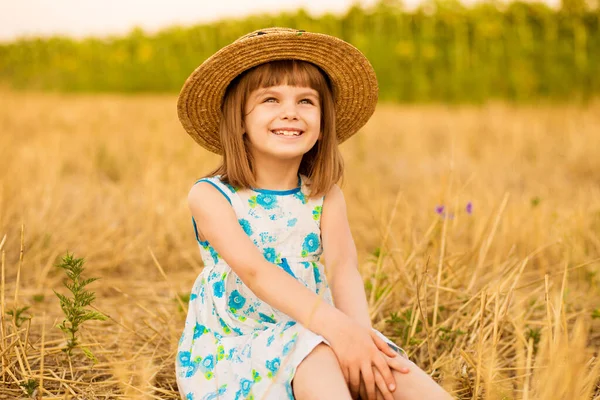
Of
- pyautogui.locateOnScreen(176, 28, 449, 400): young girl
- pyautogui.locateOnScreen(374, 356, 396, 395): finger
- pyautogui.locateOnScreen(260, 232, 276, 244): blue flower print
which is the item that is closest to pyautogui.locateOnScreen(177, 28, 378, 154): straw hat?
pyautogui.locateOnScreen(176, 28, 449, 400): young girl

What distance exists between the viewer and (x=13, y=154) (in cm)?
460

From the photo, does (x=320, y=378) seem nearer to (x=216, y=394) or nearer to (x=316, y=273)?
(x=216, y=394)

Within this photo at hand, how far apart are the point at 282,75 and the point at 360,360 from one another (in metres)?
0.86

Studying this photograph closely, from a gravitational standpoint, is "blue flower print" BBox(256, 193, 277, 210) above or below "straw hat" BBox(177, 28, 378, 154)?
below

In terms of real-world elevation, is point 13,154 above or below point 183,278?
above

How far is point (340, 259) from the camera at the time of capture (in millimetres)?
2088

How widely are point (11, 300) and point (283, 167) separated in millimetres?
1375

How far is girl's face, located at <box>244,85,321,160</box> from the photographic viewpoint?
196 cm

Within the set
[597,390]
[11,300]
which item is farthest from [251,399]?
[11,300]

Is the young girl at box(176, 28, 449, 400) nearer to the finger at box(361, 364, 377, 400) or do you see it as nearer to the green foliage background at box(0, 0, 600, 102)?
the finger at box(361, 364, 377, 400)

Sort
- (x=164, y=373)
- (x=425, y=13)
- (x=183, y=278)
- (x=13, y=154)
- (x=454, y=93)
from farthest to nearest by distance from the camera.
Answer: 1. (x=425, y=13)
2. (x=454, y=93)
3. (x=13, y=154)
4. (x=183, y=278)
5. (x=164, y=373)

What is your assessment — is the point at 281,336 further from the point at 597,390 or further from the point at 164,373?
the point at 597,390

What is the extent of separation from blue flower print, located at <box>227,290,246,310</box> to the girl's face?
1.41 feet

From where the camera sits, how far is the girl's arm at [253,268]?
1.73 metres
